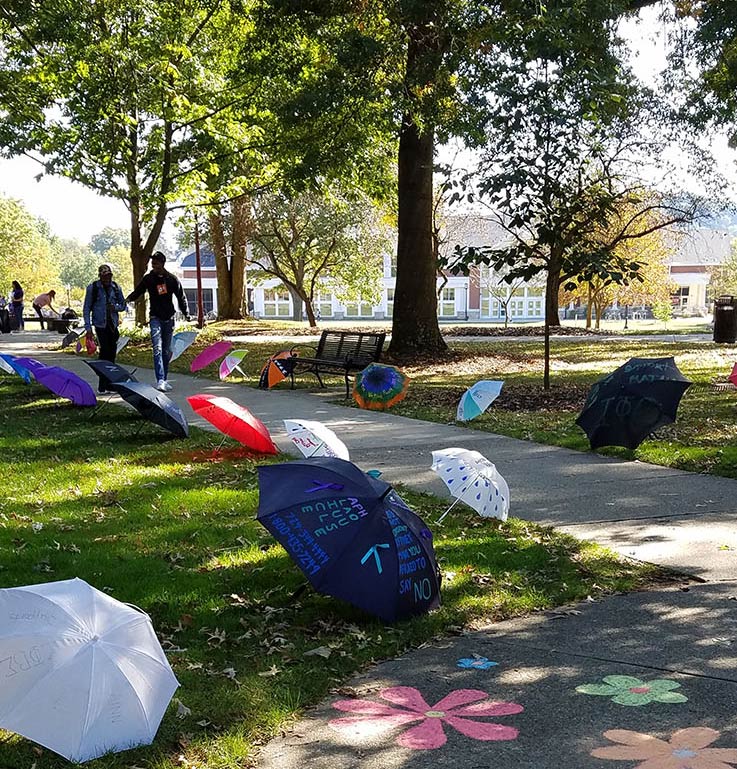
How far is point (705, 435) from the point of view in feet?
30.6

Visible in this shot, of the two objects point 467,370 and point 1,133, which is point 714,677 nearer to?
point 467,370

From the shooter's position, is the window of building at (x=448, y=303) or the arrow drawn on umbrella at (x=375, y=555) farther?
the window of building at (x=448, y=303)

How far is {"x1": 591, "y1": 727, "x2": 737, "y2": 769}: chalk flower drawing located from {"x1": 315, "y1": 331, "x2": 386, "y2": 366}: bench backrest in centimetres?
1054

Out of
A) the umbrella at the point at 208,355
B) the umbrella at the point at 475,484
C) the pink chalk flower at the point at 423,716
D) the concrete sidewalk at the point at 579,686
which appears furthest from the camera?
the umbrella at the point at 208,355

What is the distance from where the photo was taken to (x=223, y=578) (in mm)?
5078

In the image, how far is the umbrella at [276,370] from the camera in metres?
14.0

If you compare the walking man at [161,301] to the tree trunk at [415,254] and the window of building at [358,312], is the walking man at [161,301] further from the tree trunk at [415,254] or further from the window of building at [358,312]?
the window of building at [358,312]

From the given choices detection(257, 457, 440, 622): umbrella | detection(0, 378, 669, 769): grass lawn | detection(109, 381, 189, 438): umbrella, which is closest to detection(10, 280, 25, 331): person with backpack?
detection(109, 381, 189, 438): umbrella

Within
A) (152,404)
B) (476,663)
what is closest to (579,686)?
(476,663)

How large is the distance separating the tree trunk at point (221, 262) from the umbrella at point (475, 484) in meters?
30.8

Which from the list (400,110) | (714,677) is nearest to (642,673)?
(714,677)

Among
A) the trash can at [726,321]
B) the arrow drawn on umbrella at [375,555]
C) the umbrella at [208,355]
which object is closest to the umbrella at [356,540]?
the arrow drawn on umbrella at [375,555]

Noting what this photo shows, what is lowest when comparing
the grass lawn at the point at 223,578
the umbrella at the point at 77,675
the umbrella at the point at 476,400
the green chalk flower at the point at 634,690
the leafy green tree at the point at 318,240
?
the green chalk flower at the point at 634,690

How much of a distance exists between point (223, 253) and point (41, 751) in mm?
33584
